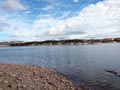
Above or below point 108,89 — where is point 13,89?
above

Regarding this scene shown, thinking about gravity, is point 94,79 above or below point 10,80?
below

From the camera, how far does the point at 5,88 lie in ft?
56.5

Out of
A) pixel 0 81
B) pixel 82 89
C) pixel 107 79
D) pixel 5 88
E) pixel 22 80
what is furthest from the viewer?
pixel 107 79

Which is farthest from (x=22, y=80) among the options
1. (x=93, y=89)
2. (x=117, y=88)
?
(x=117, y=88)

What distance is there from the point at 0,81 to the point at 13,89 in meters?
1.93

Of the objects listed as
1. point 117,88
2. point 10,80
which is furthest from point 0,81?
point 117,88

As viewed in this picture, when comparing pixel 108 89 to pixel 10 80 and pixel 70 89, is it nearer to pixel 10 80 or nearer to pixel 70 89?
pixel 70 89

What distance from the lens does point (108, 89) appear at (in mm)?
24234

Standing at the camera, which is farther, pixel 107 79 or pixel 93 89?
pixel 107 79

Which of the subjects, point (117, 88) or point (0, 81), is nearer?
point (0, 81)

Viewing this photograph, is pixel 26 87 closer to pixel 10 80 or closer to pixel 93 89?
pixel 10 80

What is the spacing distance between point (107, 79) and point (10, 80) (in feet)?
49.8

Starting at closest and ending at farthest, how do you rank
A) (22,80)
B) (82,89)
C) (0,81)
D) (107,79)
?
(0,81)
(22,80)
(82,89)
(107,79)

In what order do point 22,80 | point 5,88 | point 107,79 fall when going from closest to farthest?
point 5,88
point 22,80
point 107,79
